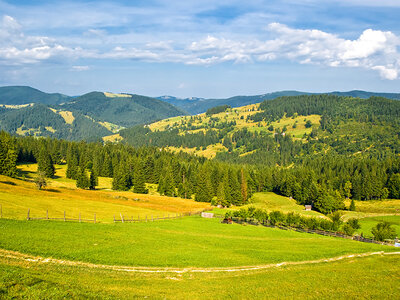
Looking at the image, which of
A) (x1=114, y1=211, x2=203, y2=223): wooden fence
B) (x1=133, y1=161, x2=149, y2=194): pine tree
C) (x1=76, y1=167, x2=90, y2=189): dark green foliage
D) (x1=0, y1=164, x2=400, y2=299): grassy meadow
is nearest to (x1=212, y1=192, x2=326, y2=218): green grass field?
(x1=133, y1=161, x2=149, y2=194): pine tree

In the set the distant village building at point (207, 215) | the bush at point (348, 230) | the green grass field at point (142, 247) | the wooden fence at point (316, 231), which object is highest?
the green grass field at point (142, 247)

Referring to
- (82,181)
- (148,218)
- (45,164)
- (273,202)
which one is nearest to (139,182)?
(82,181)

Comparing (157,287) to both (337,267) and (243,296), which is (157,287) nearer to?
(243,296)

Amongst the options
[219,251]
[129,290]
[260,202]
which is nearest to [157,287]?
[129,290]

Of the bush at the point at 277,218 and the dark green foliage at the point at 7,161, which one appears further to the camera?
the dark green foliage at the point at 7,161

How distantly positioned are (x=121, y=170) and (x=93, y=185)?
15.8m

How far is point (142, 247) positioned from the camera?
41969 mm

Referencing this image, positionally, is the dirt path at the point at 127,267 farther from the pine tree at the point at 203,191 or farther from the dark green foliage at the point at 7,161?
the pine tree at the point at 203,191

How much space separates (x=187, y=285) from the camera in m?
29.2

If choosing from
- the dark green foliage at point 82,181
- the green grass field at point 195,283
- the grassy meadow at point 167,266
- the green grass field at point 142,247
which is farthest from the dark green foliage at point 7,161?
the green grass field at point 195,283

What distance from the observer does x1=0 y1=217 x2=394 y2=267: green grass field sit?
1357 inches

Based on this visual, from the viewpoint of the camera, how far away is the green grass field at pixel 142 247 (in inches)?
1357

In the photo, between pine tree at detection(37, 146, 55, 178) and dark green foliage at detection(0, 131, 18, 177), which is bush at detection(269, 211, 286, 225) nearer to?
dark green foliage at detection(0, 131, 18, 177)

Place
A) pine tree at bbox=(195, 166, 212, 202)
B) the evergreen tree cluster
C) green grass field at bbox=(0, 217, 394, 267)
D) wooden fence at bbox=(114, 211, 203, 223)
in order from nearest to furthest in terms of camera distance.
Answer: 1. green grass field at bbox=(0, 217, 394, 267)
2. wooden fence at bbox=(114, 211, 203, 223)
3. the evergreen tree cluster
4. pine tree at bbox=(195, 166, 212, 202)
